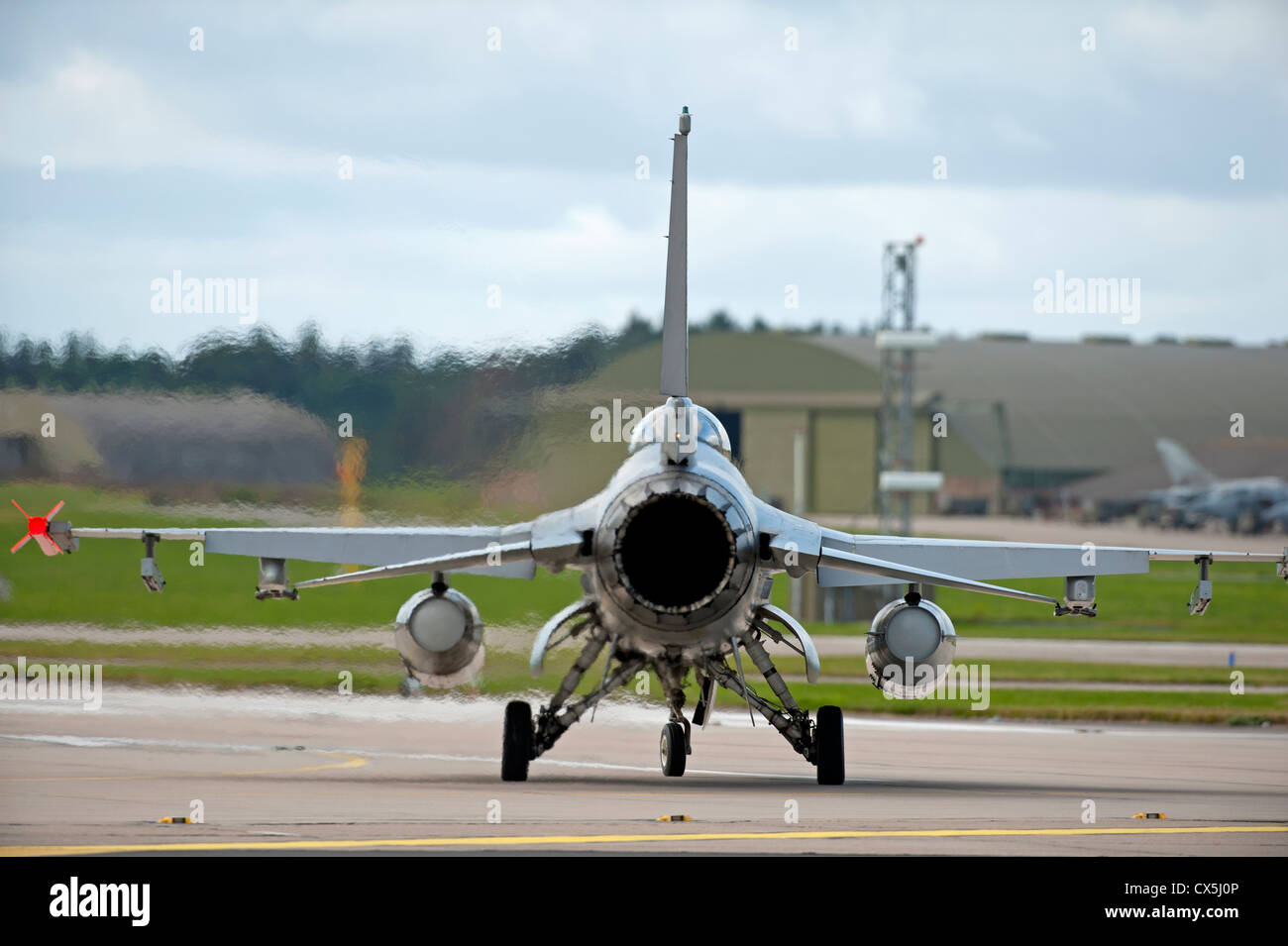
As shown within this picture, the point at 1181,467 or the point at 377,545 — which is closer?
the point at 377,545

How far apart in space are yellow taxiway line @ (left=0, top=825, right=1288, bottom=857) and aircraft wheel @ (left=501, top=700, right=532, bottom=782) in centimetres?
Result: 565

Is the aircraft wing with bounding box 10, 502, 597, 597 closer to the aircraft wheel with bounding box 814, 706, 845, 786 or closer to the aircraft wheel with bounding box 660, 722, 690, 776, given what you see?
the aircraft wheel with bounding box 660, 722, 690, 776

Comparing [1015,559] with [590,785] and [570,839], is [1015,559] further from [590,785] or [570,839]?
[570,839]

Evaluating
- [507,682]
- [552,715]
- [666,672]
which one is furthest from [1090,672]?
[552,715]

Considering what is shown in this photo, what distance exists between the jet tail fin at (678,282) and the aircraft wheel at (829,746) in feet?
13.2

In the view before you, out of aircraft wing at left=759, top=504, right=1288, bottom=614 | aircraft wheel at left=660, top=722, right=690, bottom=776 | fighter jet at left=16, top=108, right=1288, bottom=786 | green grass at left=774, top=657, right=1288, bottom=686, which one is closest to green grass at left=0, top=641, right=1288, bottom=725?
green grass at left=774, top=657, right=1288, bottom=686

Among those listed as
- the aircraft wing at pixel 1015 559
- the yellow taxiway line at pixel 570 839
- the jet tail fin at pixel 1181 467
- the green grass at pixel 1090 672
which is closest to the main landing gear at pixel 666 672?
the aircraft wing at pixel 1015 559

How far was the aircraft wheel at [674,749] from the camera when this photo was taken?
21.1 metres

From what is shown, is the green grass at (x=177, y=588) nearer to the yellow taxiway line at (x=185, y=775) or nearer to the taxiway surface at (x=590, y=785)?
the taxiway surface at (x=590, y=785)

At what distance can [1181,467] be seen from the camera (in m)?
95.1

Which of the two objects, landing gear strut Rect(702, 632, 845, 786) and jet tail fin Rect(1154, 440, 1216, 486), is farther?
jet tail fin Rect(1154, 440, 1216, 486)

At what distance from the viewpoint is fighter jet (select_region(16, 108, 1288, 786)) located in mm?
17031

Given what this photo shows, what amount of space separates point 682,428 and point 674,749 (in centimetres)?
551
